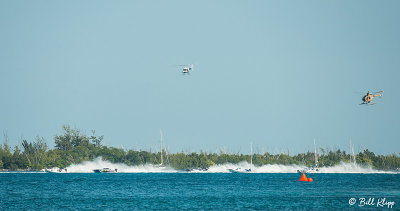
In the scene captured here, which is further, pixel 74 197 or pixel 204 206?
pixel 74 197

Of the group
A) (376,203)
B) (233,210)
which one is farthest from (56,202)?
(376,203)

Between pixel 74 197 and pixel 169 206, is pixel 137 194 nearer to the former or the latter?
pixel 74 197

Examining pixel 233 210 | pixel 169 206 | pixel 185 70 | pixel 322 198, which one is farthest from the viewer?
pixel 185 70

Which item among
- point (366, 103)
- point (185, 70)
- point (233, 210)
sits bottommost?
point (233, 210)

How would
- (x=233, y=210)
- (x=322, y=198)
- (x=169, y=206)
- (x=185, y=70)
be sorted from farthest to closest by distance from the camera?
(x=185, y=70), (x=322, y=198), (x=169, y=206), (x=233, y=210)

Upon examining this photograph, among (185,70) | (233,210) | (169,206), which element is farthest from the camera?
(185,70)

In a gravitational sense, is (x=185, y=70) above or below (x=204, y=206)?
above

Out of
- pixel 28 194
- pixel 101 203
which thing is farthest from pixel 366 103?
pixel 28 194

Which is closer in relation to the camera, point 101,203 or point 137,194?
point 101,203

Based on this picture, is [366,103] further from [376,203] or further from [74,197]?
[74,197]
